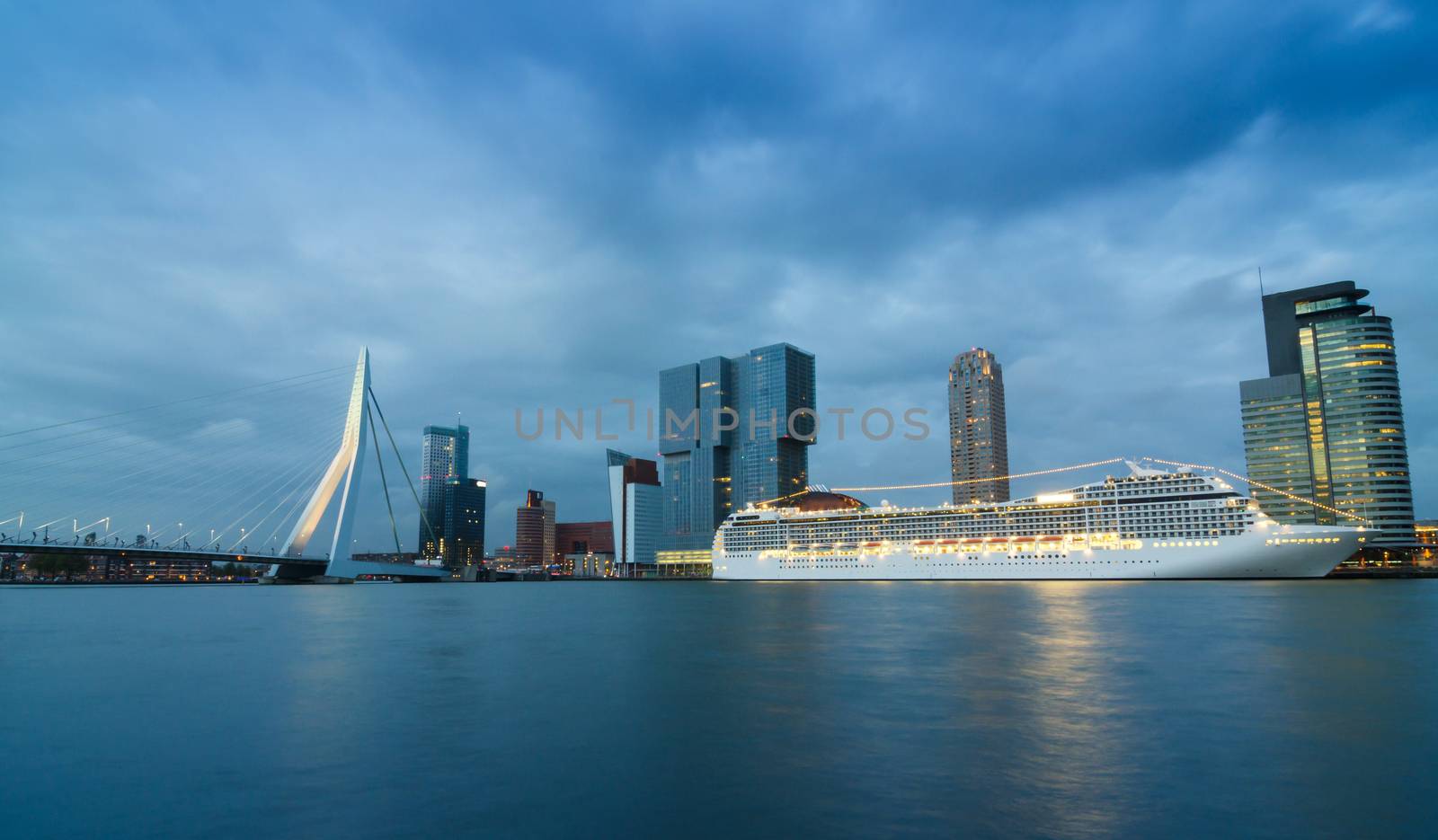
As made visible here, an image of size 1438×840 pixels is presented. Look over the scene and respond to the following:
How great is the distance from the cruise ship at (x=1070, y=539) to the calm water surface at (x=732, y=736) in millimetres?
58910

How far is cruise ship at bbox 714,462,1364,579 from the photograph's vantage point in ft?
271

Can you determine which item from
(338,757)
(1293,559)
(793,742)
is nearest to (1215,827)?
(793,742)

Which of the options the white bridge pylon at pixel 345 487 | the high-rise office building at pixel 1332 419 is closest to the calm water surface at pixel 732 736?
the white bridge pylon at pixel 345 487

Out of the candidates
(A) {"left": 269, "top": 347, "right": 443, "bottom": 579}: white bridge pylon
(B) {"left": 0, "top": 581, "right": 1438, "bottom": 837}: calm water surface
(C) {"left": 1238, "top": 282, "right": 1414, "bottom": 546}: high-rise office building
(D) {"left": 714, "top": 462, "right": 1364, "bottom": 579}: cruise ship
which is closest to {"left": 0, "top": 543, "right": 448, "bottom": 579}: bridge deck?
(A) {"left": 269, "top": 347, "right": 443, "bottom": 579}: white bridge pylon

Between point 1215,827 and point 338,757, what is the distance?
12804mm

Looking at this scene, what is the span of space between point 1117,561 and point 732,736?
88695 mm

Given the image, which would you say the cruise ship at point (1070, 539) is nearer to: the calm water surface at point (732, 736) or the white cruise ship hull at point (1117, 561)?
the white cruise ship hull at point (1117, 561)

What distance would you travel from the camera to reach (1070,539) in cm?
9388

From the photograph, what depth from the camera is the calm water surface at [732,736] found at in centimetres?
1012

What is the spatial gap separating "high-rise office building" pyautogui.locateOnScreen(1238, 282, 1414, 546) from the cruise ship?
212 ft

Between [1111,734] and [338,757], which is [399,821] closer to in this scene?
[338,757]

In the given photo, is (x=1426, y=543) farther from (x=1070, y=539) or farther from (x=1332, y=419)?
(x=1070, y=539)

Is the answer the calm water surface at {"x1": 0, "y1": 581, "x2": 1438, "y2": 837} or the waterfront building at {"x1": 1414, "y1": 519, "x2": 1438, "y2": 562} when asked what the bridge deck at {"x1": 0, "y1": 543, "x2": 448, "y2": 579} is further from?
the waterfront building at {"x1": 1414, "y1": 519, "x2": 1438, "y2": 562}

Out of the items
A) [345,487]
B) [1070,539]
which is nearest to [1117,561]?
[1070,539]
